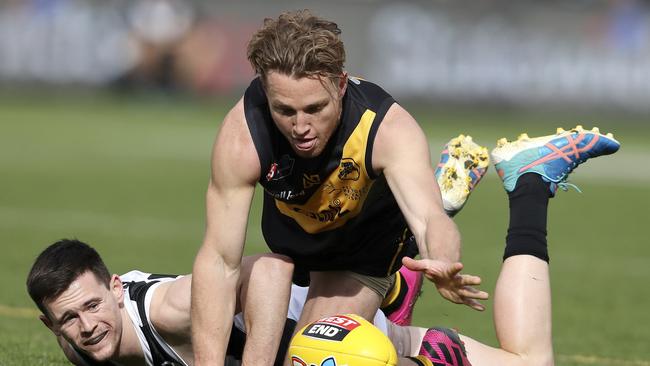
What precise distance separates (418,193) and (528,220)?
3.30 ft

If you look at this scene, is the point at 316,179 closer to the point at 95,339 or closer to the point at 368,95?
the point at 368,95

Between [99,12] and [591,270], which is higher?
[99,12]

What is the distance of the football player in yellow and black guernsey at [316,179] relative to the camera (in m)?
4.98

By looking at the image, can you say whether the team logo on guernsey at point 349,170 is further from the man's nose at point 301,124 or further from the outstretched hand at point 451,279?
the outstretched hand at point 451,279

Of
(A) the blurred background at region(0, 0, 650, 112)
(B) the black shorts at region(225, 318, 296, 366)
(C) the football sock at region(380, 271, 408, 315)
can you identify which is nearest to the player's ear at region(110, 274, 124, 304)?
(B) the black shorts at region(225, 318, 296, 366)

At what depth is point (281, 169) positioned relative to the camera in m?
5.43

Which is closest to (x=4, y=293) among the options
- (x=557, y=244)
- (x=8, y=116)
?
(x=557, y=244)

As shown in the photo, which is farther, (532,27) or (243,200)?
(532,27)

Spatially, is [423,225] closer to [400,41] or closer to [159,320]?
[159,320]

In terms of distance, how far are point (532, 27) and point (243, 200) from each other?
16777 millimetres

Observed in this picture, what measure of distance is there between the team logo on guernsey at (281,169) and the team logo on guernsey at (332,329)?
80cm

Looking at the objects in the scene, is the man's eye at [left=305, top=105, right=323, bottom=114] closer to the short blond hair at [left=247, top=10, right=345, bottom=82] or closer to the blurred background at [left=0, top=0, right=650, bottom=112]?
the short blond hair at [left=247, top=10, right=345, bottom=82]

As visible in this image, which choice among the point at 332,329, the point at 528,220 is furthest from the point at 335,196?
the point at 528,220

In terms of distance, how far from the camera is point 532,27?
21266mm
